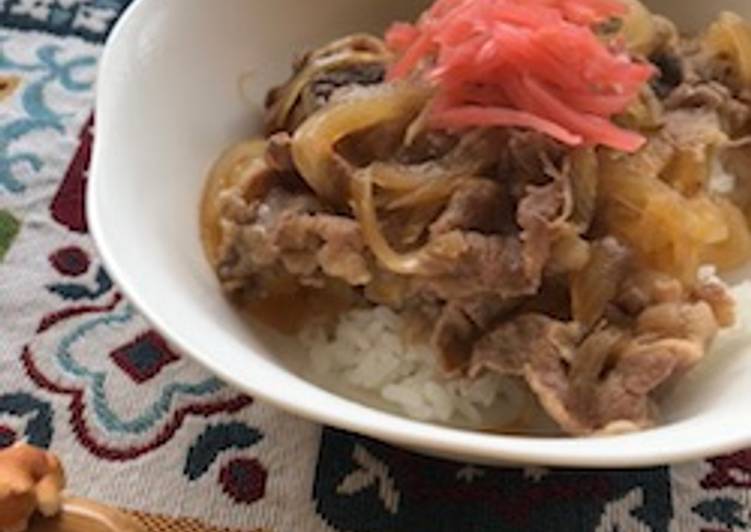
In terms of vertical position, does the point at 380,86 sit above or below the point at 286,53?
above

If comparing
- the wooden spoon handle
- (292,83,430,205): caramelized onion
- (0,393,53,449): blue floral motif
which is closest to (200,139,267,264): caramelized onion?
(292,83,430,205): caramelized onion

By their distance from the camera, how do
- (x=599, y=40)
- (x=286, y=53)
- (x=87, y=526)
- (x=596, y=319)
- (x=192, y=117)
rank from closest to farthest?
(x=87, y=526), (x=596, y=319), (x=599, y=40), (x=192, y=117), (x=286, y=53)

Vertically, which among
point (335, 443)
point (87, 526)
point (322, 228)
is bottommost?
point (335, 443)

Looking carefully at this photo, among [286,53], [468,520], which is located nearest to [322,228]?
[468,520]

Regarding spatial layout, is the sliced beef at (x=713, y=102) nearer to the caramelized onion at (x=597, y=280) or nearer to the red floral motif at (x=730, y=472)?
the caramelized onion at (x=597, y=280)

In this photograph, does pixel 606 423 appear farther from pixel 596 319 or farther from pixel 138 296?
pixel 138 296

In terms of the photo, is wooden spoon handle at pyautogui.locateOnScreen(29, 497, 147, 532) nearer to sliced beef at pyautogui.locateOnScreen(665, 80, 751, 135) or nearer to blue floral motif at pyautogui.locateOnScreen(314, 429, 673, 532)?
blue floral motif at pyautogui.locateOnScreen(314, 429, 673, 532)

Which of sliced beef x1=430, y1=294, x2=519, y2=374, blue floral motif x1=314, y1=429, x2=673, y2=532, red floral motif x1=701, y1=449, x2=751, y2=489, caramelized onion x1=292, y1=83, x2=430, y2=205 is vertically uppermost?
caramelized onion x1=292, y1=83, x2=430, y2=205
